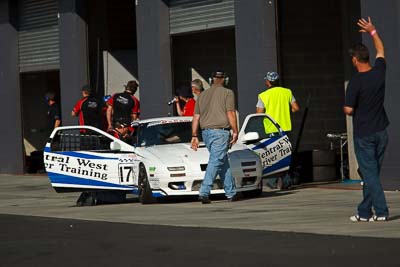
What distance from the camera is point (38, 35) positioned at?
88.9 feet

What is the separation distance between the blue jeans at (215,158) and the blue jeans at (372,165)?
371 centimetres

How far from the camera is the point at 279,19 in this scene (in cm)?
2061

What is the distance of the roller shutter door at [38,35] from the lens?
26.5 metres

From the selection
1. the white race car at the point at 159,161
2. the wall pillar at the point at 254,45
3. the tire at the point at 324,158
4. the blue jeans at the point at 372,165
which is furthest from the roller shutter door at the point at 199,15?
the blue jeans at the point at 372,165

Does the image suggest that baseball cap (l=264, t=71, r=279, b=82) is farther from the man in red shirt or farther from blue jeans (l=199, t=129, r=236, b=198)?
blue jeans (l=199, t=129, r=236, b=198)

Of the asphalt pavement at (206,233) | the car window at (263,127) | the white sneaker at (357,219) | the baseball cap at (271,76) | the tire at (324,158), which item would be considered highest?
the baseball cap at (271,76)

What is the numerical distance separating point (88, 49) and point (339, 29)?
19.3 feet

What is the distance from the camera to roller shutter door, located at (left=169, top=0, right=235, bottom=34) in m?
20.6

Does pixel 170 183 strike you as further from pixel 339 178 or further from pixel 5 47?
pixel 5 47

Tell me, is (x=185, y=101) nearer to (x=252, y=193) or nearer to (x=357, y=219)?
(x=252, y=193)

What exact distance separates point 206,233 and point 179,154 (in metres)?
4.57

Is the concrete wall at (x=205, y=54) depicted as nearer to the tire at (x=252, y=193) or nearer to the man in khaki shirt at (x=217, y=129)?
the tire at (x=252, y=193)

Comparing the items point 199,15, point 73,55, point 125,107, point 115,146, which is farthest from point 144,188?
point 73,55

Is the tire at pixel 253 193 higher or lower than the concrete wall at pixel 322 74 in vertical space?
lower
